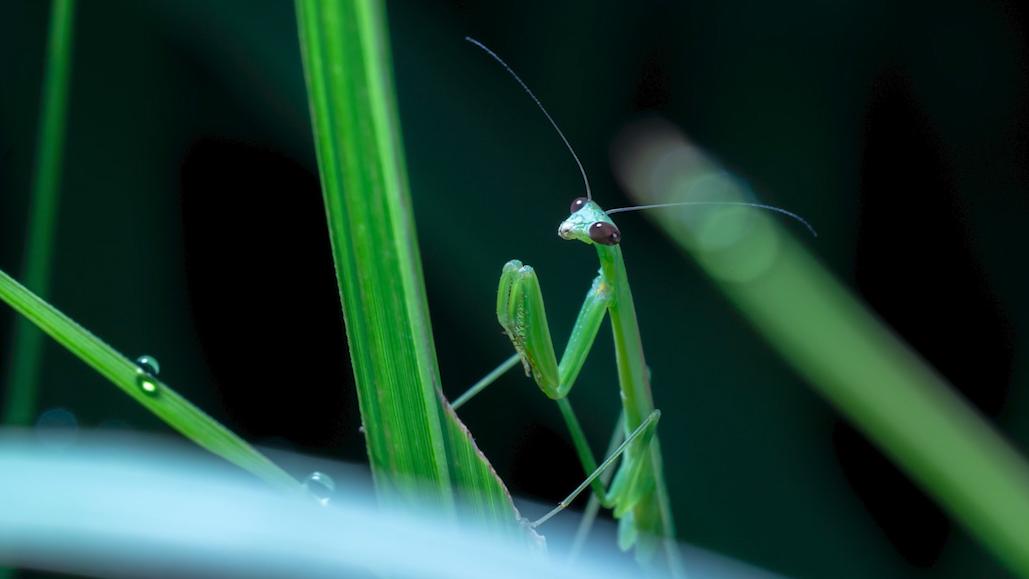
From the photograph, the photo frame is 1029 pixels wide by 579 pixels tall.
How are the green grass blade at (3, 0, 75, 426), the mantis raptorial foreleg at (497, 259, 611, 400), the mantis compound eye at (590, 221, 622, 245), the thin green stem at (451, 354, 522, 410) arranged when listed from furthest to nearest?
the thin green stem at (451, 354, 522, 410)
the mantis compound eye at (590, 221, 622, 245)
the mantis raptorial foreleg at (497, 259, 611, 400)
the green grass blade at (3, 0, 75, 426)

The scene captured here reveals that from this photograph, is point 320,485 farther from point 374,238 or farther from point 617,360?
point 617,360

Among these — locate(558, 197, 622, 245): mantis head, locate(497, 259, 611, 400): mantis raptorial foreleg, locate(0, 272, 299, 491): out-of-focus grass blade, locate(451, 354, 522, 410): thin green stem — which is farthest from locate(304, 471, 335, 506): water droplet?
locate(558, 197, 622, 245): mantis head

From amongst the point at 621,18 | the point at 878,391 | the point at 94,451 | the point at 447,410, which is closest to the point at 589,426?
the point at 878,391

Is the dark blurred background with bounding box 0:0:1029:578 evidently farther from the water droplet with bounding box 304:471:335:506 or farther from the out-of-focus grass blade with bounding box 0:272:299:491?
the out-of-focus grass blade with bounding box 0:272:299:491

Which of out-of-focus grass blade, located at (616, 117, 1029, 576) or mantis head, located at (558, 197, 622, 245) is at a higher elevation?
mantis head, located at (558, 197, 622, 245)

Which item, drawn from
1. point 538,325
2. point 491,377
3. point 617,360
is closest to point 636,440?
point 617,360

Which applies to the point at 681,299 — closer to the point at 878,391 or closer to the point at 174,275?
the point at 878,391
